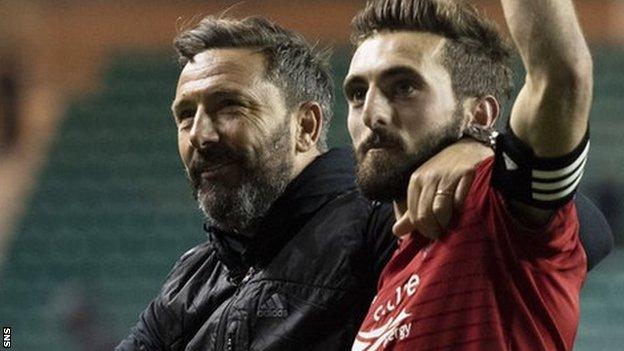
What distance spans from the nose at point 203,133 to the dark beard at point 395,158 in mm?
450

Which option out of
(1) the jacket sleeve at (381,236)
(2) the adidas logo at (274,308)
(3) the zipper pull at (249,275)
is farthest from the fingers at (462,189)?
(3) the zipper pull at (249,275)

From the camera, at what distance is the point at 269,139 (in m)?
2.04

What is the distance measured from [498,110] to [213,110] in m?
0.54

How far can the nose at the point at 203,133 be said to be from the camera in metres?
2.00

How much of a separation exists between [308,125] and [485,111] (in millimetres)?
522

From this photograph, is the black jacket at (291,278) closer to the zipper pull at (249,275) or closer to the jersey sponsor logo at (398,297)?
the zipper pull at (249,275)

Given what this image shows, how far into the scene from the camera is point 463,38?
1.67 meters

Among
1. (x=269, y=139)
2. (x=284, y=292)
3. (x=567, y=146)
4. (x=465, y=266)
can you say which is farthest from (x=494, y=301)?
(x=269, y=139)

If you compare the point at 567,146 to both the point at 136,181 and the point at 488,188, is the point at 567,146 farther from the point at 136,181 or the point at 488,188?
the point at 136,181

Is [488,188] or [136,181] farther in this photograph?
[136,181]

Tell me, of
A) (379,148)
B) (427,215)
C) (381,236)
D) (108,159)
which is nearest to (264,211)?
(381,236)

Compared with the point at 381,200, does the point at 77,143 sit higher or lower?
lower

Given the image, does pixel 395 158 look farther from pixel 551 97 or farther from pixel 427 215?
pixel 551 97

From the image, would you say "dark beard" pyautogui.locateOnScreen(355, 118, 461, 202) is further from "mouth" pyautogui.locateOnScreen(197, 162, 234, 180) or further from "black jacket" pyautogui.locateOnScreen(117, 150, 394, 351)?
"mouth" pyautogui.locateOnScreen(197, 162, 234, 180)
